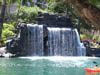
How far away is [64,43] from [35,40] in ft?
13.5

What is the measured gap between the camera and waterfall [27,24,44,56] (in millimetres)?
30562

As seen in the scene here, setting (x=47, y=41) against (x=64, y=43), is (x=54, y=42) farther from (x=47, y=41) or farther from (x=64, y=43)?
(x=64, y=43)

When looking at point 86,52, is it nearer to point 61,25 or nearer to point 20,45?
point 61,25

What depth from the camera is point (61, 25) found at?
35.5 meters

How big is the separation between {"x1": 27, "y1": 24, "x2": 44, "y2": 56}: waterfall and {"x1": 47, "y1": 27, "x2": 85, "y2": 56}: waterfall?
4.08ft

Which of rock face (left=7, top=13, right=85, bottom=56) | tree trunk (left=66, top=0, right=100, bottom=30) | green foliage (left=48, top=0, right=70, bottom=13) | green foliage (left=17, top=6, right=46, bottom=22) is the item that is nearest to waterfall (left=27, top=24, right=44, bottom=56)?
rock face (left=7, top=13, right=85, bottom=56)

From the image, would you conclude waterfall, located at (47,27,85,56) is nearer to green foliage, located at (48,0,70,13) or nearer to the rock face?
the rock face

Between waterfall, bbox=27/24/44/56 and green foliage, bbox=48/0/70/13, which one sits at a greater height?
green foliage, bbox=48/0/70/13

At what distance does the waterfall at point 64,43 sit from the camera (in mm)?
31122

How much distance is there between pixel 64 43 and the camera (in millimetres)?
31812

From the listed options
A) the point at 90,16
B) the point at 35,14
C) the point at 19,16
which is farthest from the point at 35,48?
the point at 90,16

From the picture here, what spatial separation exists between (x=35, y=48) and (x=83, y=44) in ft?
23.4

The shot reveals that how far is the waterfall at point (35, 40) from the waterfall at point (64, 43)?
4.08 feet

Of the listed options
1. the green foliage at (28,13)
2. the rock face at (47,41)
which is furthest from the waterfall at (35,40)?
the green foliage at (28,13)
